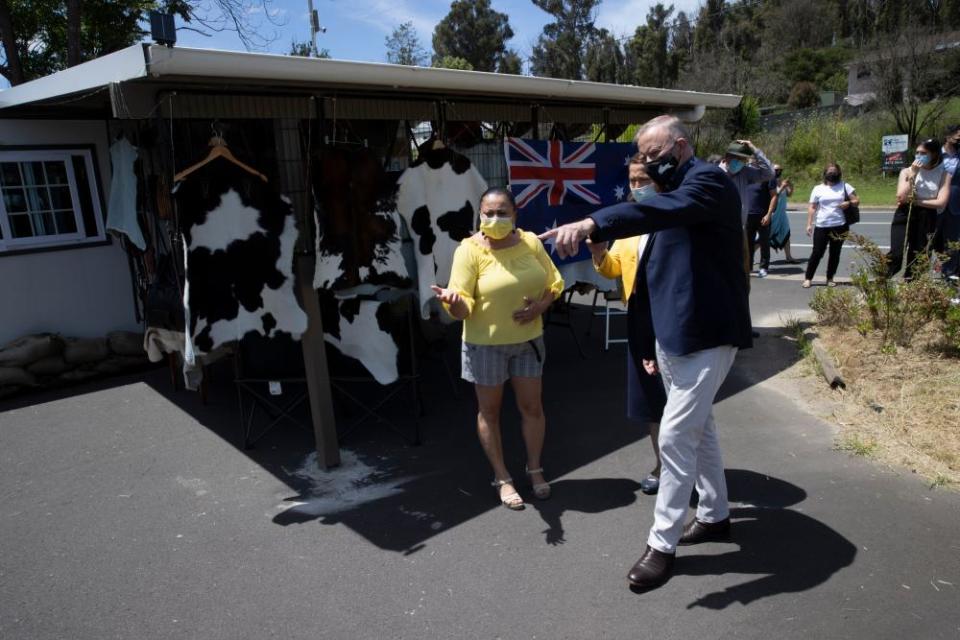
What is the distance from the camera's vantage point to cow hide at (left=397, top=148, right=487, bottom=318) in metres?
4.69

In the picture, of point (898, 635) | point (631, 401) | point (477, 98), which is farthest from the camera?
point (477, 98)

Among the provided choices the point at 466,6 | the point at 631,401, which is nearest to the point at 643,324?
the point at 631,401

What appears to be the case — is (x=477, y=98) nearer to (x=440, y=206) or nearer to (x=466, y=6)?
(x=440, y=206)

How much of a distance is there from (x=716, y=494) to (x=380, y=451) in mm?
2320

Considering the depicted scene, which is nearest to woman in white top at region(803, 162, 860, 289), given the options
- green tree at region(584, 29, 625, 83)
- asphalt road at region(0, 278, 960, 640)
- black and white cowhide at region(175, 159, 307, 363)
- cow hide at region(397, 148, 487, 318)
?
asphalt road at region(0, 278, 960, 640)

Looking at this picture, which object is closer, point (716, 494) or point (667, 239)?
point (667, 239)

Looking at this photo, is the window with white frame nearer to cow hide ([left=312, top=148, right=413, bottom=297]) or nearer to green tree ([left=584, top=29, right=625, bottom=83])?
cow hide ([left=312, top=148, right=413, bottom=297])

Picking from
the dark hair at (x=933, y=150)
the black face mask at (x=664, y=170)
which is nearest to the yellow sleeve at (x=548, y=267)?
the black face mask at (x=664, y=170)

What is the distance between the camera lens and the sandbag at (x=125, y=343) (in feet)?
21.9

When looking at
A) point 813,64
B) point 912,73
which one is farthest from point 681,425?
point 813,64

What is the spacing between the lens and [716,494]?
3.20 metres

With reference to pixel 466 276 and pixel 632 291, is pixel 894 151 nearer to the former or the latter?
pixel 632 291

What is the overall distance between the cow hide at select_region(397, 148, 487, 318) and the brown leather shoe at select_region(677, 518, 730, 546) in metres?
2.24

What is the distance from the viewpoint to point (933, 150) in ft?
22.7
